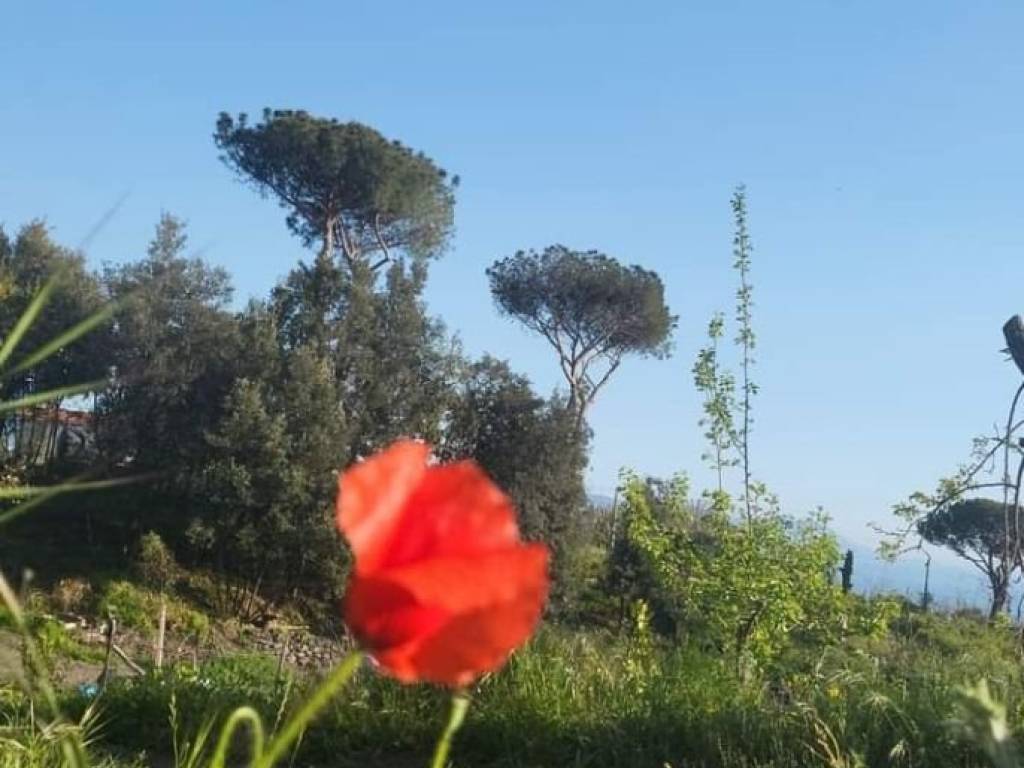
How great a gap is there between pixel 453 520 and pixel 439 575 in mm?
26

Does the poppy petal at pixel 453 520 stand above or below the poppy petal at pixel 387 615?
above

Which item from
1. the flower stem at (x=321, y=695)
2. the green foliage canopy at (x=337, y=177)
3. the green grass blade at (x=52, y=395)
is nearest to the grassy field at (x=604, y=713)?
the green grass blade at (x=52, y=395)

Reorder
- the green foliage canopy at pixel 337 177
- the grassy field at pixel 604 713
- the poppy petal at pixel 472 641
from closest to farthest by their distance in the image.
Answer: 1. the poppy petal at pixel 472 641
2. the grassy field at pixel 604 713
3. the green foliage canopy at pixel 337 177

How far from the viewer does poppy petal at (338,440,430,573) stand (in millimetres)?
377

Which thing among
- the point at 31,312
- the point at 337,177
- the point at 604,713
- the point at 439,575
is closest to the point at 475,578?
the point at 439,575

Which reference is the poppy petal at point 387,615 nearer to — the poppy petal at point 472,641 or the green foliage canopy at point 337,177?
the poppy petal at point 472,641

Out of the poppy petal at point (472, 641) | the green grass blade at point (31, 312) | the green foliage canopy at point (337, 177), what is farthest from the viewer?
the green foliage canopy at point (337, 177)

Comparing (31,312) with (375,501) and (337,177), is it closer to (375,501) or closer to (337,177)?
(375,501)

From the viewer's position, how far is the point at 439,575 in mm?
363

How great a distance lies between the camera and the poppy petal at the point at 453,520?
1.23ft

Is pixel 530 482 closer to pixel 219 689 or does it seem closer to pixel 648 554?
pixel 648 554

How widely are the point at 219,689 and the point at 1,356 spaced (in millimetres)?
4555

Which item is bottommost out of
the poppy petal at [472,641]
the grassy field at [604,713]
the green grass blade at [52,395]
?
the grassy field at [604,713]

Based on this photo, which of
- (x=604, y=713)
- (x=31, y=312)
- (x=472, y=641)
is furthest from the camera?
(x=604, y=713)
